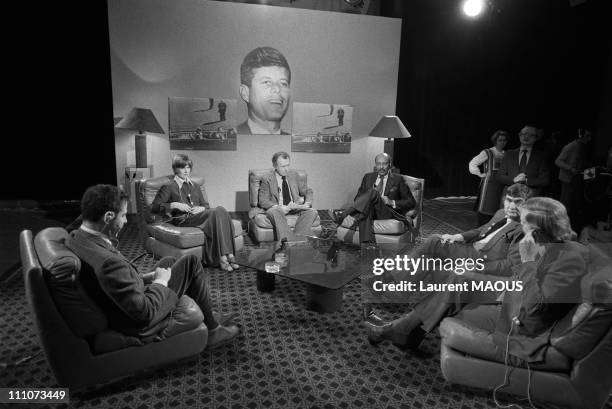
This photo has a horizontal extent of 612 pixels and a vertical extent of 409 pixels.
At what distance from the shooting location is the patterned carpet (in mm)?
2518

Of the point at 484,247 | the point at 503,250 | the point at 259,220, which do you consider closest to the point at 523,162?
the point at 484,247

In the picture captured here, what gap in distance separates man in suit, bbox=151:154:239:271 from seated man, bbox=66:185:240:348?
178 centimetres

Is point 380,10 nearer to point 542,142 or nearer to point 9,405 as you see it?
point 542,142

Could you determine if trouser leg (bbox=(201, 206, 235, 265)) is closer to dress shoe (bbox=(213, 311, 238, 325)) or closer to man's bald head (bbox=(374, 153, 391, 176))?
dress shoe (bbox=(213, 311, 238, 325))

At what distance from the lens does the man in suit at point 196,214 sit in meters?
4.52

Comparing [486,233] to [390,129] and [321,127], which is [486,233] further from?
[321,127]

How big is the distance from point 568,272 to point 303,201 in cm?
352

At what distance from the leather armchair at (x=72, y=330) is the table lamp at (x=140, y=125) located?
10.6 ft

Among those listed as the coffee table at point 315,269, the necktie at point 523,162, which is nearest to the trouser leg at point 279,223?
the coffee table at point 315,269

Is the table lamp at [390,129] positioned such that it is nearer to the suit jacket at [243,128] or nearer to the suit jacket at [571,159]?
the suit jacket at [243,128]

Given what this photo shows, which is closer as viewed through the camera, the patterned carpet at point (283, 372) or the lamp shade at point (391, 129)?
the patterned carpet at point (283, 372)

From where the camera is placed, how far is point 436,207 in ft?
Result: 25.6

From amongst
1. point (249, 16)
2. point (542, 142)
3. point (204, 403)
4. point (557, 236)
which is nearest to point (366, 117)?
point (249, 16)

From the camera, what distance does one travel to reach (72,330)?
2.29 metres
